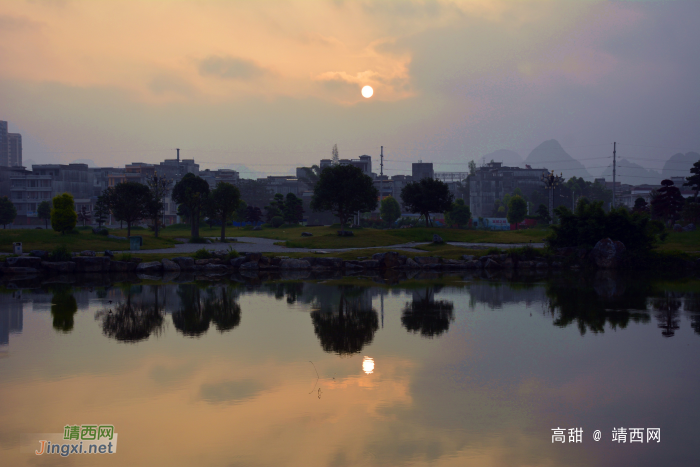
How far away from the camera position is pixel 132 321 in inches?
650

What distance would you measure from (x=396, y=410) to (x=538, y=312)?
10.1 meters

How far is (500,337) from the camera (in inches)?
550

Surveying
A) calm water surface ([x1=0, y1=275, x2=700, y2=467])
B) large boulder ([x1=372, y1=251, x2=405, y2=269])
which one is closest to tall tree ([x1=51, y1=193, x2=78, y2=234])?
large boulder ([x1=372, y1=251, x2=405, y2=269])

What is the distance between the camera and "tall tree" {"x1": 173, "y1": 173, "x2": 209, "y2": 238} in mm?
50781

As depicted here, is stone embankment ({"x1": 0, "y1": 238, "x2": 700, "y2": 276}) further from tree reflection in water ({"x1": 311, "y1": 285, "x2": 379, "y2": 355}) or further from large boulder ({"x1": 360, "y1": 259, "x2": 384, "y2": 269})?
tree reflection in water ({"x1": 311, "y1": 285, "x2": 379, "y2": 355})

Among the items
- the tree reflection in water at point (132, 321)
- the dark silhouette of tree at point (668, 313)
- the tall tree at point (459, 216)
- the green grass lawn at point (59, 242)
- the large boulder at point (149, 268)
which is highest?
the tall tree at point (459, 216)

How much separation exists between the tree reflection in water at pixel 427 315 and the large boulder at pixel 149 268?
16.2 metres

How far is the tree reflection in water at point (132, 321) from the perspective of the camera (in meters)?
14.6

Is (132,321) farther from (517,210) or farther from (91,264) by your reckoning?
(517,210)

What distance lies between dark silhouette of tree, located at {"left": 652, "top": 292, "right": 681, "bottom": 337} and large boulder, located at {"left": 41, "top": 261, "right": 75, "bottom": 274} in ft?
91.8

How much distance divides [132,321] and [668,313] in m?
15.7

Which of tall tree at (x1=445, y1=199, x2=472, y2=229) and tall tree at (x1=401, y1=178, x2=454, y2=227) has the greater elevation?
tall tree at (x1=401, y1=178, x2=454, y2=227)

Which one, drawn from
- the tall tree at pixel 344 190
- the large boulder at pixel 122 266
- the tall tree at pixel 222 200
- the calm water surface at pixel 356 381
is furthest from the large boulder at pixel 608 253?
the tall tree at pixel 222 200

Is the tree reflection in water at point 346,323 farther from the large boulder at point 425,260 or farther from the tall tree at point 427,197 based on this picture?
the tall tree at point 427,197
